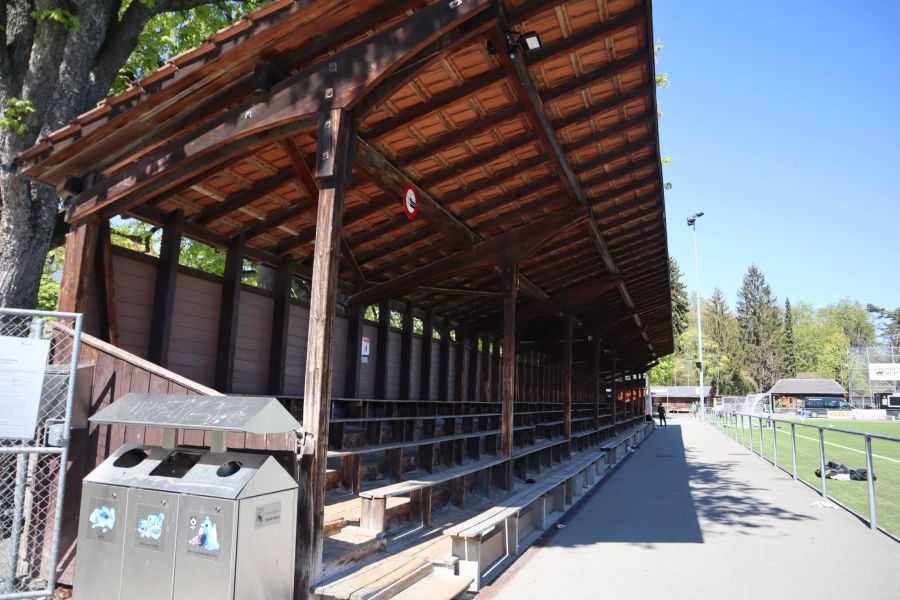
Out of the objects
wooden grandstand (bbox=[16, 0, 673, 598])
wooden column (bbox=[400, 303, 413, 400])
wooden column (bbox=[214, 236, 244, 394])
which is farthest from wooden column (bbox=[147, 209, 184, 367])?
wooden column (bbox=[400, 303, 413, 400])

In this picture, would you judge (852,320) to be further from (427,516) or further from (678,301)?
(427,516)

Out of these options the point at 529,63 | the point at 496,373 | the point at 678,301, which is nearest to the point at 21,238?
the point at 529,63

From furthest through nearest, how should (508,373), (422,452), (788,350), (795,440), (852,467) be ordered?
1. (788,350)
2. (795,440)
3. (852,467)
4. (508,373)
5. (422,452)

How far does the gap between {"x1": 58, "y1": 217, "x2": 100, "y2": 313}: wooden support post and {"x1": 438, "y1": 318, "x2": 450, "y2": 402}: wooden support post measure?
9.05m

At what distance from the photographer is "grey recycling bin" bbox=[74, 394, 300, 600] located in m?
3.37

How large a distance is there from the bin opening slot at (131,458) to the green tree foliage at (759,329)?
8719 centimetres

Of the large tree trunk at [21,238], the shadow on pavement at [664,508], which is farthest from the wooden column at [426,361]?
the large tree trunk at [21,238]

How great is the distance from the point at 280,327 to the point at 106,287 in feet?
9.39

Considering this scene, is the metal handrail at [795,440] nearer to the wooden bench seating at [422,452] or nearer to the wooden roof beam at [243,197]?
the wooden bench seating at [422,452]

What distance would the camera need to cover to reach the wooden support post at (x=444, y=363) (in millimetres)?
13859

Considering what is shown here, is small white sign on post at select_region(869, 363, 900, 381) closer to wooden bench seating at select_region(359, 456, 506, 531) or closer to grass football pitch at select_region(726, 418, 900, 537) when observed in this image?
grass football pitch at select_region(726, 418, 900, 537)

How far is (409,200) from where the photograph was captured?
24.2 ft

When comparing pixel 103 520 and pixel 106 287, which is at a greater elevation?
pixel 106 287

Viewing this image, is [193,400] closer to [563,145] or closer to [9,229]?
[9,229]
